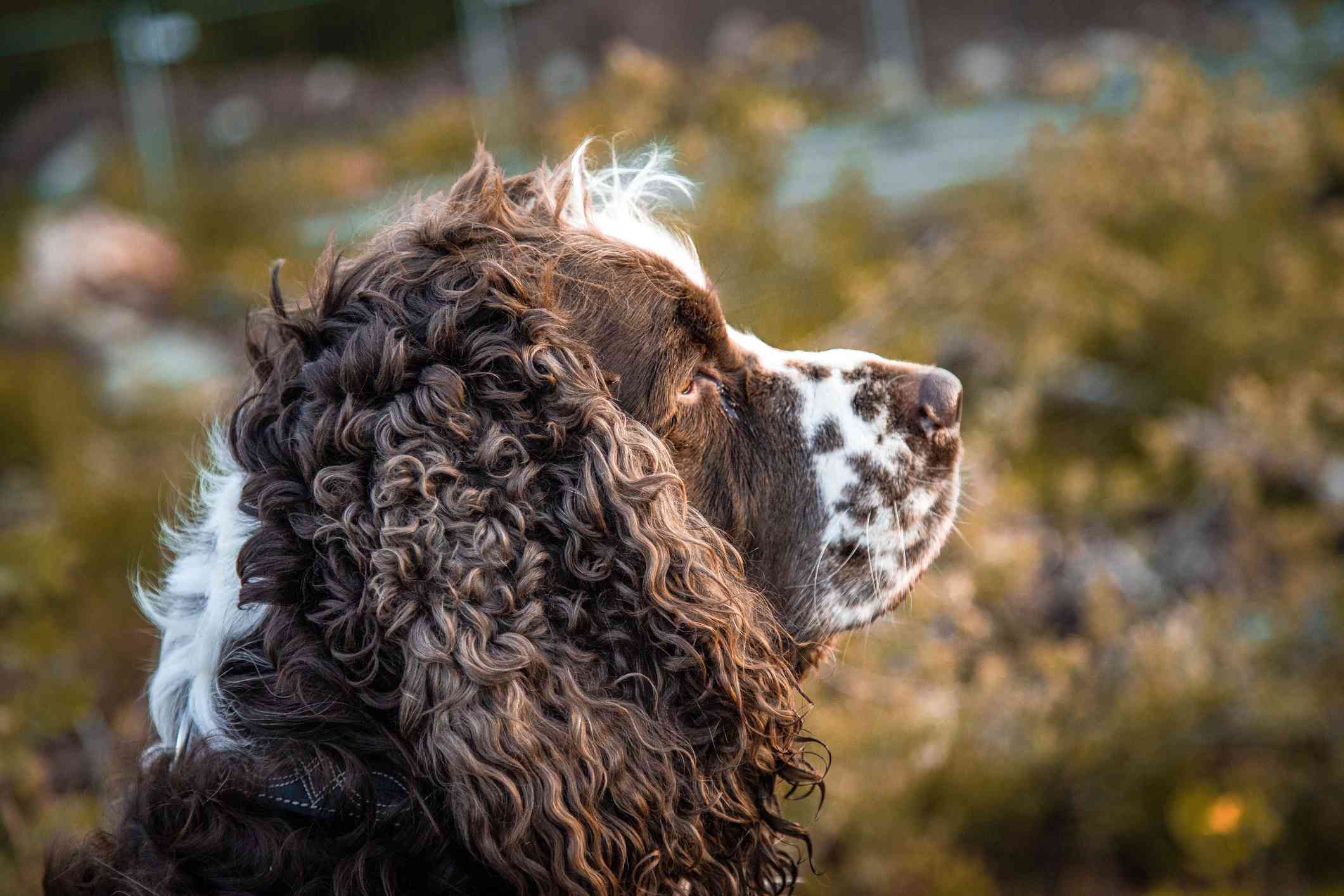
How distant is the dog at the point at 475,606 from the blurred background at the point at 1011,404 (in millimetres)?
551

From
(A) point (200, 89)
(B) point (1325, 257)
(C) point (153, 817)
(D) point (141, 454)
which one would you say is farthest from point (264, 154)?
(C) point (153, 817)

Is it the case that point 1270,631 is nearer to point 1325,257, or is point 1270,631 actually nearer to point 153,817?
point 1325,257

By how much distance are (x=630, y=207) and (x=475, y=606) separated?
109 centimetres

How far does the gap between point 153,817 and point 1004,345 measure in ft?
12.2

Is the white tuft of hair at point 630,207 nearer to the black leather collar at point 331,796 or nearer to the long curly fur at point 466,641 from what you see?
the long curly fur at point 466,641

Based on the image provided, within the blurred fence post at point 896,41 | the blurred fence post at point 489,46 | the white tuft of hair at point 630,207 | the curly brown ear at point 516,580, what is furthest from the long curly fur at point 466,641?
the blurred fence post at point 489,46

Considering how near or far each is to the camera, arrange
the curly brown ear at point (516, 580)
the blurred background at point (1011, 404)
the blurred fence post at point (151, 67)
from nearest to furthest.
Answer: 1. the curly brown ear at point (516, 580)
2. the blurred background at point (1011, 404)
3. the blurred fence post at point (151, 67)

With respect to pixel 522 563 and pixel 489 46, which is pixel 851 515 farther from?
pixel 489 46

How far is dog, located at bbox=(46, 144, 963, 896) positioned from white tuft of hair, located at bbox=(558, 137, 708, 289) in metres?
0.03

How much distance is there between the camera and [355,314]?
2004mm

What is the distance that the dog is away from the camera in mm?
1712

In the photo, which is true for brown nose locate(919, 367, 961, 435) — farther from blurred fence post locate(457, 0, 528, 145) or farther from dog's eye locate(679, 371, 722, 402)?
blurred fence post locate(457, 0, 528, 145)

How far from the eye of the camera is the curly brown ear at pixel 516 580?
5.55 ft

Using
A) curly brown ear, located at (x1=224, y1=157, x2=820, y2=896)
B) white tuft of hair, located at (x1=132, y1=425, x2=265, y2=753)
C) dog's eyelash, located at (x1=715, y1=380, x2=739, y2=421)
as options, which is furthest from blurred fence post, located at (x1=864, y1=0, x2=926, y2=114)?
white tuft of hair, located at (x1=132, y1=425, x2=265, y2=753)
